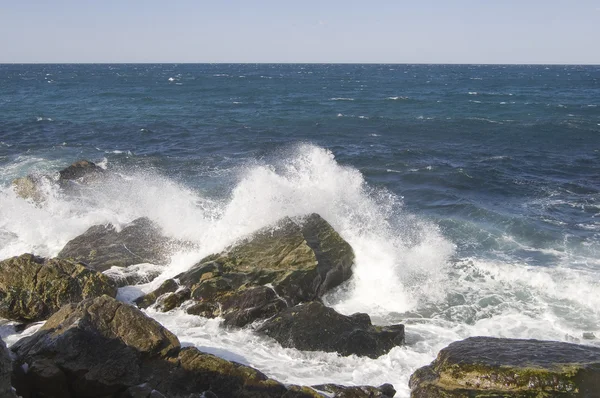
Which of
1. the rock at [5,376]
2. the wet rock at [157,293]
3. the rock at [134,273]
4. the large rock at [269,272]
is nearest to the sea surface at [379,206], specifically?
the rock at [134,273]

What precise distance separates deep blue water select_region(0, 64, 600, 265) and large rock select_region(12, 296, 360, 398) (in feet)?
32.6

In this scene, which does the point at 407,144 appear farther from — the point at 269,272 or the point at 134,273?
the point at 134,273

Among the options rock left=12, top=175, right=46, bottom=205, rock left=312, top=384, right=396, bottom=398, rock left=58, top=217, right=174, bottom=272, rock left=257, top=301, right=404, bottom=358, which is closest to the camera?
rock left=312, top=384, right=396, bottom=398

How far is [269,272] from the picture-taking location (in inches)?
454

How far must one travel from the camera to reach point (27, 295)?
35.3 ft

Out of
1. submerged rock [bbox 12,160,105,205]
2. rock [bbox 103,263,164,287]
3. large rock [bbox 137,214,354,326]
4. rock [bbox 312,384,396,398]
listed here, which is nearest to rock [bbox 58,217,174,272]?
rock [bbox 103,263,164,287]

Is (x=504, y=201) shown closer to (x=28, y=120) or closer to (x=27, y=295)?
(x=27, y=295)

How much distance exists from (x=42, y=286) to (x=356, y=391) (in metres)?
6.77

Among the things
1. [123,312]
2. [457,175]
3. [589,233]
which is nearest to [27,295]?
[123,312]

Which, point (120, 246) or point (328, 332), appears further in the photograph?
point (120, 246)

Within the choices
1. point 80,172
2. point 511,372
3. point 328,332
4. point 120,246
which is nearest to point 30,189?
point 80,172

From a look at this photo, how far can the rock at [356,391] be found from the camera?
7.88 meters

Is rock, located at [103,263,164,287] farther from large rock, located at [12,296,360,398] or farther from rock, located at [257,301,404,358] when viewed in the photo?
large rock, located at [12,296,360,398]

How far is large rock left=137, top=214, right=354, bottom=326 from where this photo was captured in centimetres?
1085
